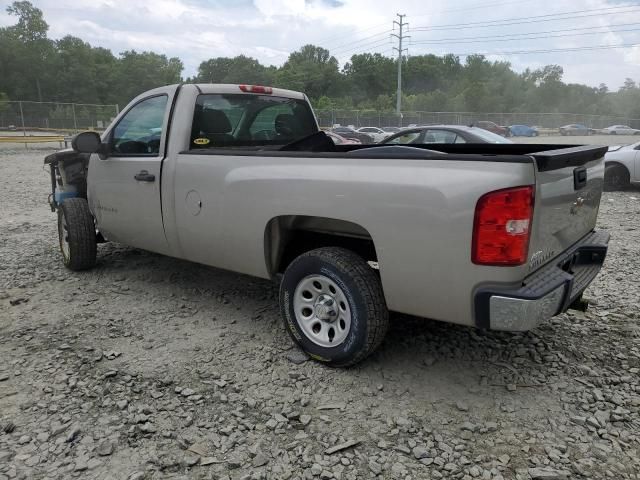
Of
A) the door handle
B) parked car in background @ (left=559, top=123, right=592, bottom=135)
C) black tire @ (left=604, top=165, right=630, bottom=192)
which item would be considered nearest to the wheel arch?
the door handle

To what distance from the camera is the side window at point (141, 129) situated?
14.2 ft

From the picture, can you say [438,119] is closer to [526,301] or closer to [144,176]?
[144,176]

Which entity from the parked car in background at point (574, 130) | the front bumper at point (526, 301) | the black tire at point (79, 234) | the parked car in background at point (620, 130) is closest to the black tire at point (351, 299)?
the front bumper at point (526, 301)

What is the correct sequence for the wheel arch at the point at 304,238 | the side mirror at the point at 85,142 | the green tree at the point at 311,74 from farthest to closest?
1. the green tree at the point at 311,74
2. the side mirror at the point at 85,142
3. the wheel arch at the point at 304,238

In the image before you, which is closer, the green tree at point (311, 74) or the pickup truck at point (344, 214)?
the pickup truck at point (344, 214)

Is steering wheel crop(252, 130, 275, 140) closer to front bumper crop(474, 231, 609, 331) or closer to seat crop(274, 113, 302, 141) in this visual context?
seat crop(274, 113, 302, 141)

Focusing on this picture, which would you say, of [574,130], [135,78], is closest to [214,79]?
[135,78]

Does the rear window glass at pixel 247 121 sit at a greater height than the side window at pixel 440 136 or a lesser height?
greater

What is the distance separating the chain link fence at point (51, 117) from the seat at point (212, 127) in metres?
31.7

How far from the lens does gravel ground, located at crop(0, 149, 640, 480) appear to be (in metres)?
2.45

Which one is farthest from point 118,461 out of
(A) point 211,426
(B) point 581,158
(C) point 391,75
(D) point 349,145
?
(C) point 391,75

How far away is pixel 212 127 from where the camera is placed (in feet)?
14.1

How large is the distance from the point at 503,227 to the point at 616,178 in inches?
417

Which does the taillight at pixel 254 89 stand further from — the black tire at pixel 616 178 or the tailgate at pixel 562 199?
the black tire at pixel 616 178
